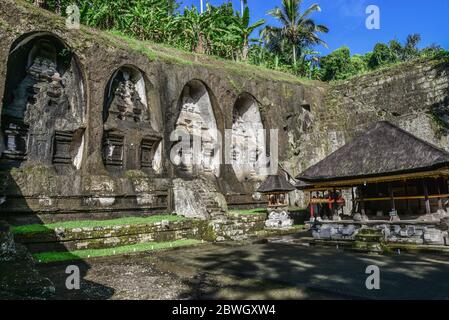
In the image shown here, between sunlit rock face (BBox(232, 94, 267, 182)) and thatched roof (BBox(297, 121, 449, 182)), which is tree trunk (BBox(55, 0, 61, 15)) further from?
thatched roof (BBox(297, 121, 449, 182))

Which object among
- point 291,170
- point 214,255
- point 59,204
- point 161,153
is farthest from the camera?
point 291,170

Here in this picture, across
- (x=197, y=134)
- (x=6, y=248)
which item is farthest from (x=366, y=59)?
(x=6, y=248)

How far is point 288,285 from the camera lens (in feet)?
19.1

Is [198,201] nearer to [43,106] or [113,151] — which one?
[113,151]

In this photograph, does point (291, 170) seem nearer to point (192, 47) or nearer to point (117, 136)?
point (117, 136)

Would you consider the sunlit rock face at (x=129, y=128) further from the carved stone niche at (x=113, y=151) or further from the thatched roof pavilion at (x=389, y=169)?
the thatched roof pavilion at (x=389, y=169)

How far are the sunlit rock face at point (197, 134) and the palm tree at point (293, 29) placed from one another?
1682cm

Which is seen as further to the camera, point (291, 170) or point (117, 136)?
point (291, 170)

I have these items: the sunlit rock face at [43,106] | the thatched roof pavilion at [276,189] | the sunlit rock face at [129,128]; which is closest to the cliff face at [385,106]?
the thatched roof pavilion at [276,189]

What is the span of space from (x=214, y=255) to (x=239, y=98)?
1325 cm

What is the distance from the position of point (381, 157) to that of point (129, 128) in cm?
1007

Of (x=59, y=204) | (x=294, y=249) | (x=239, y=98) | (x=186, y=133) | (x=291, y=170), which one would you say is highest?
(x=239, y=98)

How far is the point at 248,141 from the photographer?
69.3 ft
